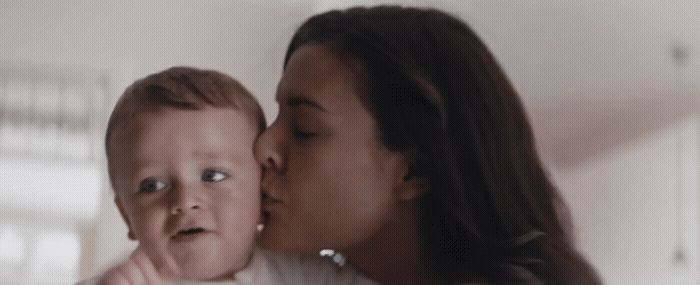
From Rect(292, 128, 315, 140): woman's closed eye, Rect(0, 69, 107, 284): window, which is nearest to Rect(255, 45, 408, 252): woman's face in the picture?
Rect(292, 128, 315, 140): woman's closed eye

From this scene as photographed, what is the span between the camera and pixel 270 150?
49 cm

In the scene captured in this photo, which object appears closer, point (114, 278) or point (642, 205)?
point (114, 278)

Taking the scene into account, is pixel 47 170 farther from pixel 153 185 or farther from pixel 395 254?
pixel 395 254

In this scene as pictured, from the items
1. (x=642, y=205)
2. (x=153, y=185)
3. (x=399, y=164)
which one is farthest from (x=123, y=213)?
(x=642, y=205)

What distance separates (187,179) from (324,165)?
0.25 ft

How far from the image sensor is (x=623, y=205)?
1.93 ft

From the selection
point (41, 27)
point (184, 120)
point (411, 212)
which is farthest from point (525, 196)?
point (41, 27)

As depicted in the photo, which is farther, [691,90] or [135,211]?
[691,90]

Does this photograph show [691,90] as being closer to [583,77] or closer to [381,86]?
[583,77]

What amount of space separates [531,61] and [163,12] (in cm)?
23

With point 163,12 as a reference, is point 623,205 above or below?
below

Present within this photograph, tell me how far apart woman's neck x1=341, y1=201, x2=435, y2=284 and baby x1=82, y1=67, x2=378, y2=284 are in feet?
0.23

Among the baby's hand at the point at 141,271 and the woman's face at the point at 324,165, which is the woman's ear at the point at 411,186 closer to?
the woman's face at the point at 324,165

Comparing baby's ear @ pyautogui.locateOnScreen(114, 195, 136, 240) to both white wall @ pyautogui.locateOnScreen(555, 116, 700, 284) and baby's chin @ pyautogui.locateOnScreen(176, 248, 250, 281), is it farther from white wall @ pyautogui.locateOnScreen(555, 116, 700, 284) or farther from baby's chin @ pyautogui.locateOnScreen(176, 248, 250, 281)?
white wall @ pyautogui.locateOnScreen(555, 116, 700, 284)
